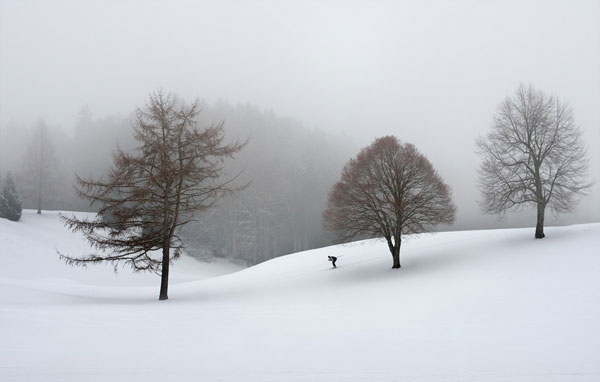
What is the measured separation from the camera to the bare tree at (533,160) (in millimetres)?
20000

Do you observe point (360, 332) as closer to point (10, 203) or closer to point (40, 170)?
point (10, 203)

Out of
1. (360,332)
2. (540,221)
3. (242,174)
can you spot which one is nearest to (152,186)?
(360,332)

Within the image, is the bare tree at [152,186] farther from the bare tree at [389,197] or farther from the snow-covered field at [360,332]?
the bare tree at [389,197]

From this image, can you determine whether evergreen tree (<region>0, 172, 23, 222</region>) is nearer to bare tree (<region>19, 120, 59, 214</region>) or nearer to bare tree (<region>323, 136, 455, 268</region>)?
bare tree (<region>19, 120, 59, 214</region>)

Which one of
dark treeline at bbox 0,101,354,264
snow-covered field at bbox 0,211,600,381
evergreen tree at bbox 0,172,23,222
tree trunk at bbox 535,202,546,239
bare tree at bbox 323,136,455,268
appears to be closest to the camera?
snow-covered field at bbox 0,211,600,381

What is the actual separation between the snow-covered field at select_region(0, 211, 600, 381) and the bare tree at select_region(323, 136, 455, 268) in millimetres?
3622

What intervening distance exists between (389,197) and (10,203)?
43943mm

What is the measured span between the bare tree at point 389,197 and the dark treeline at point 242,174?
26.3 meters

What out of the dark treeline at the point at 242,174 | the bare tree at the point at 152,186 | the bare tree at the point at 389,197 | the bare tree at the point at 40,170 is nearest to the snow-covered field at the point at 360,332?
the bare tree at the point at 152,186

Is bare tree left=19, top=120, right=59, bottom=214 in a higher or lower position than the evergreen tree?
higher

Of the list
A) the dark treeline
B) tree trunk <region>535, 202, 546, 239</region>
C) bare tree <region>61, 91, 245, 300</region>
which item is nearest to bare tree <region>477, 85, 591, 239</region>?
tree trunk <region>535, 202, 546, 239</region>

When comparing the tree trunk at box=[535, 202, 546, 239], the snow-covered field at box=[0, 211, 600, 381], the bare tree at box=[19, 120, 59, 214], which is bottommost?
the snow-covered field at box=[0, 211, 600, 381]

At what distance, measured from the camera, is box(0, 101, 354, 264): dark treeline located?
49.3 meters

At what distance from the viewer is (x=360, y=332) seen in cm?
724
